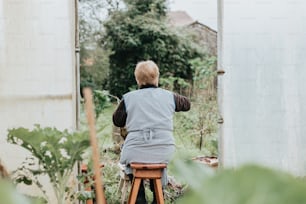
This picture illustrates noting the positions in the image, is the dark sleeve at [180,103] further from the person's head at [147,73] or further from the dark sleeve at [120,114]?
the dark sleeve at [120,114]

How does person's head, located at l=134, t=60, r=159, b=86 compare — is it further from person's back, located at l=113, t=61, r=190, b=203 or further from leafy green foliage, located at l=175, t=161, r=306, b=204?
leafy green foliage, located at l=175, t=161, r=306, b=204

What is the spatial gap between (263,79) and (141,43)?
310 inches

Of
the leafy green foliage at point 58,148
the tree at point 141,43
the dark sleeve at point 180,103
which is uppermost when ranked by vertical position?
the tree at point 141,43

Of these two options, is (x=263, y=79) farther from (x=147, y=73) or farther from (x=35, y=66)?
(x=35, y=66)

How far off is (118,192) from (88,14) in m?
8.23

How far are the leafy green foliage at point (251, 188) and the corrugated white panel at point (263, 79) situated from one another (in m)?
→ 3.56

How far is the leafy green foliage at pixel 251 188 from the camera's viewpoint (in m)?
0.40

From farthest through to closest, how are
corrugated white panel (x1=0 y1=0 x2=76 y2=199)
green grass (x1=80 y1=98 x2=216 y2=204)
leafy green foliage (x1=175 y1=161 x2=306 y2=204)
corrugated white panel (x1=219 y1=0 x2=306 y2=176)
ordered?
1. green grass (x1=80 y1=98 x2=216 y2=204)
2. corrugated white panel (x1=219 y1=0 x2=306 y2=176)
3. corrugated white panel (x1=0 y1=0 x2=76 y2=199)
4. leafy green foliage (x1=175 y1=161 x2=306 y2=204)

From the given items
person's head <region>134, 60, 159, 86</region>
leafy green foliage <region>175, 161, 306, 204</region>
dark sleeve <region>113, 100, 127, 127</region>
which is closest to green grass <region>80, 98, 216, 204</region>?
dark sleeve <region>113, 100, 127, 127</region>

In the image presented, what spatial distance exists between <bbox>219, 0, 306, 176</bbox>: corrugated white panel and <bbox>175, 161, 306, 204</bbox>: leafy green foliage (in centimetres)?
356

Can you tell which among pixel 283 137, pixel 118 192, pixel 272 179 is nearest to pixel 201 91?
pixel 118 192

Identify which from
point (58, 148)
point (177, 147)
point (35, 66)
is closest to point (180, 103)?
point (177, 147)

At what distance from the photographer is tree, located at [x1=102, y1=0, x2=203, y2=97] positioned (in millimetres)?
11695

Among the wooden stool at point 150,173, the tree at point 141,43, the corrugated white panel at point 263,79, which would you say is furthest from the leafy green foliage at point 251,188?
the tree at point 141,43
